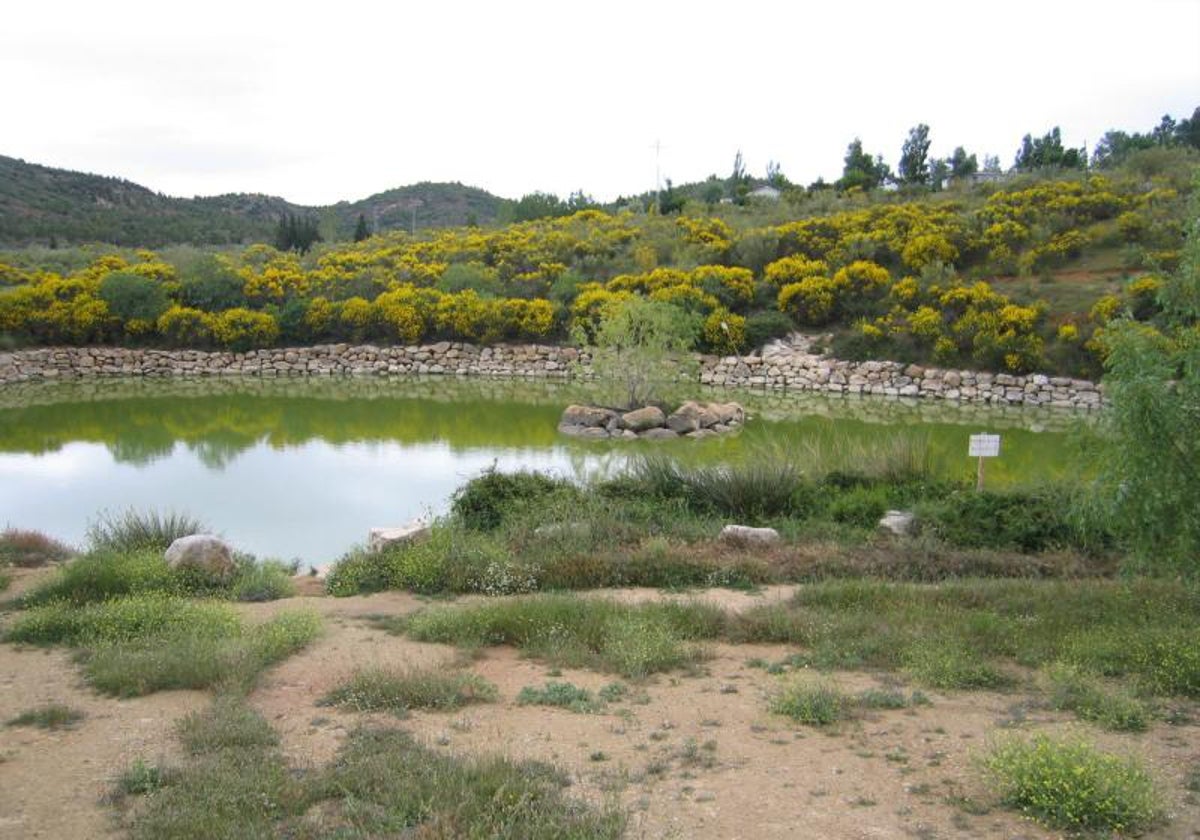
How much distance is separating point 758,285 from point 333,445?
18987 mm

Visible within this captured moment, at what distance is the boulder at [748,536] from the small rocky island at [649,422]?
1013 cm

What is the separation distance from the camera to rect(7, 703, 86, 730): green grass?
507cm

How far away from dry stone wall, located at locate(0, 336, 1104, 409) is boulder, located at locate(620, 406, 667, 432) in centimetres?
492

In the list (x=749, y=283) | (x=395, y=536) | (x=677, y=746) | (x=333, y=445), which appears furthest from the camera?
(x=749, y=283)

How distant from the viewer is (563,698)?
5.46 meters

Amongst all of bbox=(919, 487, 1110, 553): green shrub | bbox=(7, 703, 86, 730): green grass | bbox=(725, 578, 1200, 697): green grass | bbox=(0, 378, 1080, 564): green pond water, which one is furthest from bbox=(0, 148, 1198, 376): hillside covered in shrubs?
bbox=(7, 703, 86, 730): green grass

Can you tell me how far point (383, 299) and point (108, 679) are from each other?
2942 cm

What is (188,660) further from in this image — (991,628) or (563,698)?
(991,628)

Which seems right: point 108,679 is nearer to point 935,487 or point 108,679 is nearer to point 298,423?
point 935,487

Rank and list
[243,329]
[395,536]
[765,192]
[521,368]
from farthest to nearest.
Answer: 1. [765,192]
2. [243,329]
3. [521,368]
4. [395,536]

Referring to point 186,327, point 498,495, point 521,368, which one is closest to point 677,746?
point 498,495

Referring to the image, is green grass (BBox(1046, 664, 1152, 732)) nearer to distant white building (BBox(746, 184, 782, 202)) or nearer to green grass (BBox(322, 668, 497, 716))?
green grass (BBox(322, 668, 497, 716))

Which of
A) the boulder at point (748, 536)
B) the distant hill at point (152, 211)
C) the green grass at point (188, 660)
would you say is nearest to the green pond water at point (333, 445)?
the boulder at point (748, 536)

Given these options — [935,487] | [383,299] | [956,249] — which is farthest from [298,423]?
[956,249]
